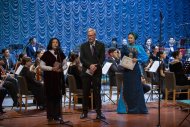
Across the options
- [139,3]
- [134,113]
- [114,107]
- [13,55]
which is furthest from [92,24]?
[134,113]

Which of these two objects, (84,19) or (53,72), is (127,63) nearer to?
(53,72)

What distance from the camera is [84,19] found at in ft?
64.6

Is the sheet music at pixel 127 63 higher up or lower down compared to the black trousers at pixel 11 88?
higher up

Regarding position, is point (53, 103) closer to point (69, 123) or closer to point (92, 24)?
point (69, 123)

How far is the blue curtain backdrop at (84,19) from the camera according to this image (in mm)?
18438

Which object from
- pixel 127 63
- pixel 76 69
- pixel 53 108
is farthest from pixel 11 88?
pixel 127 63

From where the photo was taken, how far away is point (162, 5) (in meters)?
21.0

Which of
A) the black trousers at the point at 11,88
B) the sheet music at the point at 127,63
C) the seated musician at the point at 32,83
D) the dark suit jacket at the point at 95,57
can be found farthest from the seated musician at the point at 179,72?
the black trousers at the point at 11,88

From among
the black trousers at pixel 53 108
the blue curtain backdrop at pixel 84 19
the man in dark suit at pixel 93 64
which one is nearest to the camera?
the black trousers at pixel 53 108

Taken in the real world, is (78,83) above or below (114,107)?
above

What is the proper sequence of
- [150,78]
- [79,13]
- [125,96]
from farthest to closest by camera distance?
1. [79,13]
2. [150,78]
3. [125,96]

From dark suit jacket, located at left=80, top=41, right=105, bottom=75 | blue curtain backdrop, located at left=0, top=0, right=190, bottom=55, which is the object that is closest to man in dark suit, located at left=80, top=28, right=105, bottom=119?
dark suit jacket, located at left=80, top=41, right=105, bottom=75

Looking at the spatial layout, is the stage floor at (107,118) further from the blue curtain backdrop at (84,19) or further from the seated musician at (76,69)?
the blue curtain backdrop at (84,19)

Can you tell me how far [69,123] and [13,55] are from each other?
10.6 meters
